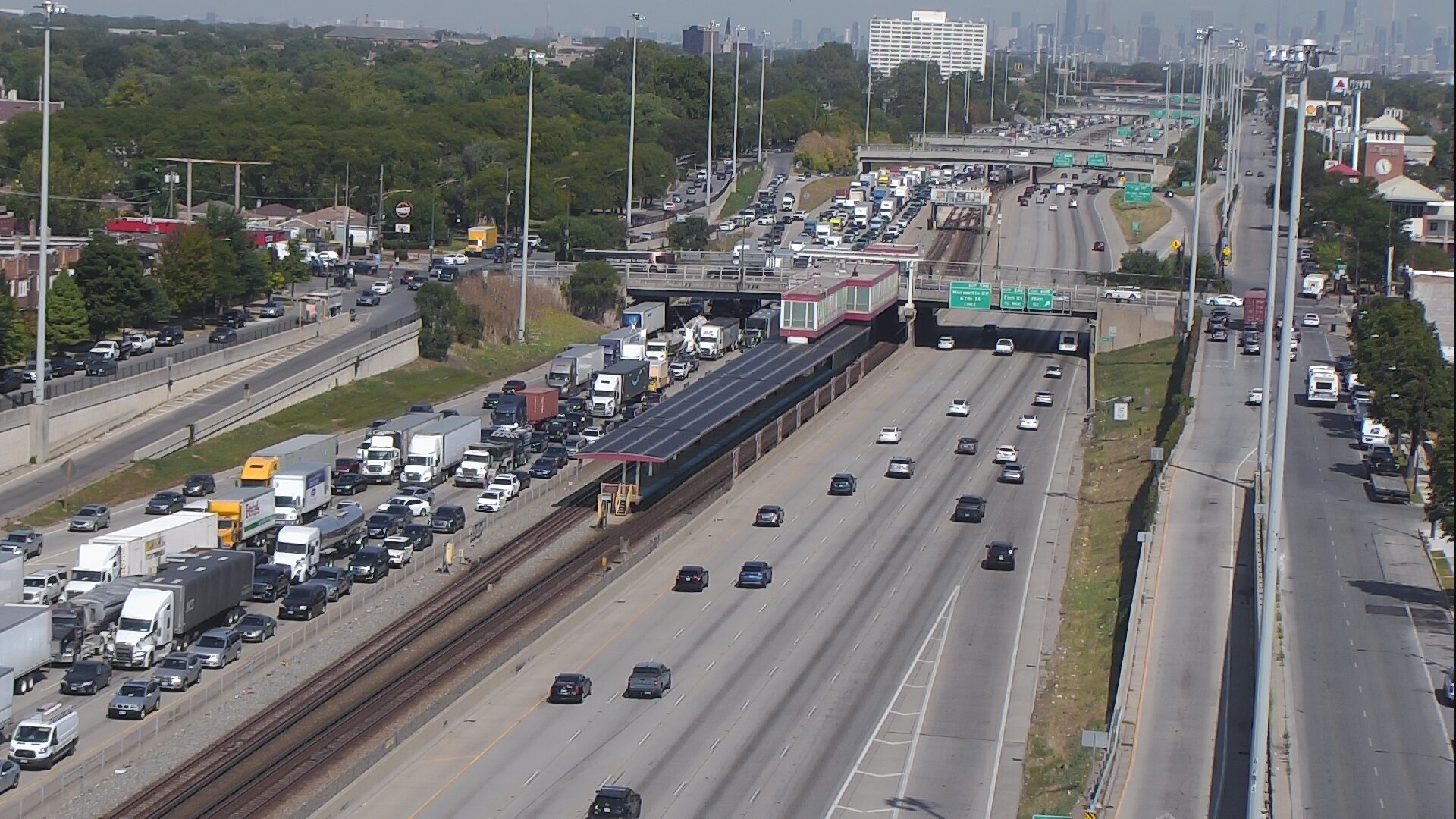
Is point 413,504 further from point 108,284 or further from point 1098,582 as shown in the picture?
point 108,284

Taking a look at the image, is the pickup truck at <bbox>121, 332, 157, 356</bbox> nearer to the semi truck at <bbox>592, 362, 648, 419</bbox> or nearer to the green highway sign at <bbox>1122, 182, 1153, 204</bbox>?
the semi truck at <bbox>592, 362, 648, 419</bbox>

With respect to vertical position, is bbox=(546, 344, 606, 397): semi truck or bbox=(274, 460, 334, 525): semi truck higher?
bbox=(546, 344, 606, 397): semi truck

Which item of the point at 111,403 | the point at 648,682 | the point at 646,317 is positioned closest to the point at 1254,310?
the point at 646,317

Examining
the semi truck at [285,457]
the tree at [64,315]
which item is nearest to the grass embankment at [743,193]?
the tree at [64,315]

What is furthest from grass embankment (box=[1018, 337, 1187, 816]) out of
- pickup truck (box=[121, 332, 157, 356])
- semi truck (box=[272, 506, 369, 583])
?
pickup truck (box=[121, 332, 157, 356])

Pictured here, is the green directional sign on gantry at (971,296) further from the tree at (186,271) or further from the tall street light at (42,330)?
the tall street light at (42,330)

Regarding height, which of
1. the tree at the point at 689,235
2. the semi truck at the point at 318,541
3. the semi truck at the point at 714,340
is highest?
the tree at the point at 689,235
